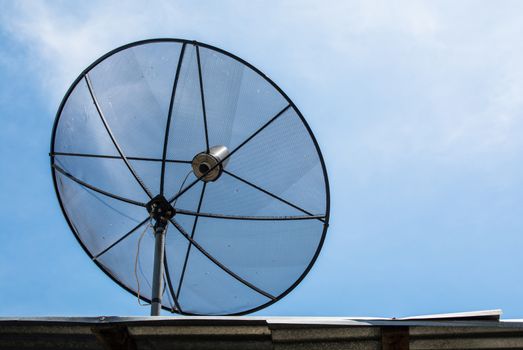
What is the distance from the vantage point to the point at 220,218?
25.5ft

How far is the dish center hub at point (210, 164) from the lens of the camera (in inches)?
297

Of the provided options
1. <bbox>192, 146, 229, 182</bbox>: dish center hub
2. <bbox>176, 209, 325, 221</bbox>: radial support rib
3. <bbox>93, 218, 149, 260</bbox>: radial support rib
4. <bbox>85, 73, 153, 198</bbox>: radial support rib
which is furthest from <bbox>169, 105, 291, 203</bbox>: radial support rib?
<bbox>93, 218, 149, 260</bbox>: radial support rib

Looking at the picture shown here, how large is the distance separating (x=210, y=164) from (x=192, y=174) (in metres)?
0.26

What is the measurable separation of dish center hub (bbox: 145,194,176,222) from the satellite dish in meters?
0.15

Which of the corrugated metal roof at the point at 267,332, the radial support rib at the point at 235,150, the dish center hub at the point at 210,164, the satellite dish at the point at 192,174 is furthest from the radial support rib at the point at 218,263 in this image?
the corrugated metal roof at the point at 267,332

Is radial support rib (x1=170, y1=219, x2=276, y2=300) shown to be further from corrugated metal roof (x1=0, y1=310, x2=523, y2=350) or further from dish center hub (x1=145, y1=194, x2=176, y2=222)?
corrugated metal roof (x1=0, y1=310, x2=523, y2=350)

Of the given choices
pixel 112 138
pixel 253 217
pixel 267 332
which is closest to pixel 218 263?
pixel 253 217

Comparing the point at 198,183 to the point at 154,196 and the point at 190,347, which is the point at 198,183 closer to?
the point at 154,196

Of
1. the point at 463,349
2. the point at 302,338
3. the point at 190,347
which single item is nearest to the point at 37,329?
the point at 190,347

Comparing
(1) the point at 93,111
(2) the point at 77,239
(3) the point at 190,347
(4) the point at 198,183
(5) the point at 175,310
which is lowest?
(3) the point at 190,347

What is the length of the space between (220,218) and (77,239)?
5.49 ft

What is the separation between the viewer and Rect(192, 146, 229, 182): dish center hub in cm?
754

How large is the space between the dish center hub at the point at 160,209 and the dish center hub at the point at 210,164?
0.52m

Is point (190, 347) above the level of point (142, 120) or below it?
below
